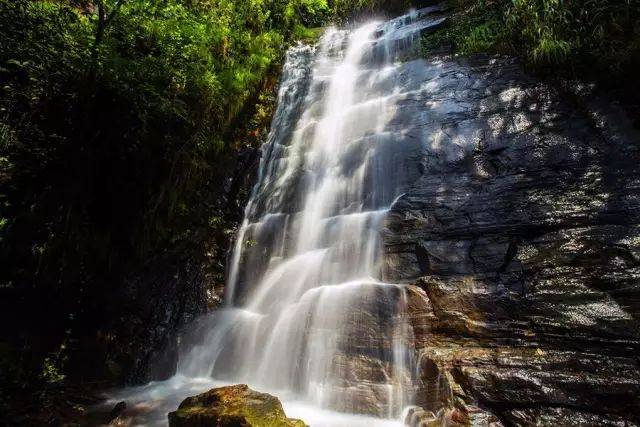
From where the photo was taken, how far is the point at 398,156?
21.4 feet

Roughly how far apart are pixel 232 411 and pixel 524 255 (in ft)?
11.7

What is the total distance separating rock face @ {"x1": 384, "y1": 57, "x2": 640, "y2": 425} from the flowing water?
389mm

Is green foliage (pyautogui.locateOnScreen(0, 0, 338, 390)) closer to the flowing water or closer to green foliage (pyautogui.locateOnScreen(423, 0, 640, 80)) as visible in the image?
the flowing water

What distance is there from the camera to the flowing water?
399 cm

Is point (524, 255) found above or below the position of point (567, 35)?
below

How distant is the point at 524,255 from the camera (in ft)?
14.2

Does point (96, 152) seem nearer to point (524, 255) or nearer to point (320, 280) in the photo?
point (320, 280)

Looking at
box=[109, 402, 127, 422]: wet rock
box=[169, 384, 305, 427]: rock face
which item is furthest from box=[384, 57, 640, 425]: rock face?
box=[109, 402, 127, 422]: wet rock

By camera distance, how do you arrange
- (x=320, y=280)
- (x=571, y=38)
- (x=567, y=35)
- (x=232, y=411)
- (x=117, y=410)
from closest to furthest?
(x=232, y=411)
(x=117, y=410)
(x=320, y=280)
(x=571, y=38)
(x=567, y=35)

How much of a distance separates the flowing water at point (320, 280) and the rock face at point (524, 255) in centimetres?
39

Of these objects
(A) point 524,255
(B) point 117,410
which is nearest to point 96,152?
(B) point 117,410

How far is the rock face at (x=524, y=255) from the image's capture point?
322 cm

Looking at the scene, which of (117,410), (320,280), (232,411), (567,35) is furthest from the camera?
(567,35)

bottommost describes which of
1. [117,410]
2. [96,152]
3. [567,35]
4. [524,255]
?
[117,410]
